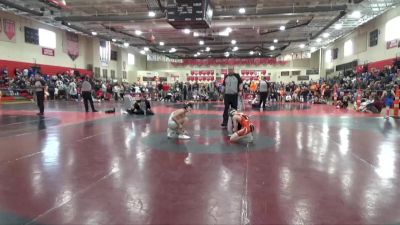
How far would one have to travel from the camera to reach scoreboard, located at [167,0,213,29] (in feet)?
38.9

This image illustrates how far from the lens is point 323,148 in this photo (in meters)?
5.88

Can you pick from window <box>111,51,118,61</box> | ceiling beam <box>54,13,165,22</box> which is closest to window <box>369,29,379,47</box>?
ceiling beam <box>54,13,165,22</box>

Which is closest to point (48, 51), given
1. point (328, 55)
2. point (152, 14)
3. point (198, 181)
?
point (152, 14)

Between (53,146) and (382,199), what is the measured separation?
5.21 m

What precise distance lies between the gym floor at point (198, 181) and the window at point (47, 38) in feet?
68.4

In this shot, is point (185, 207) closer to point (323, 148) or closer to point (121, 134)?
point (323, 148)

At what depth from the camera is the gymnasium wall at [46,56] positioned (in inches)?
868

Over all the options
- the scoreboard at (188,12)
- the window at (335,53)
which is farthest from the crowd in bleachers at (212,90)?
the scoreboard at (188,12)

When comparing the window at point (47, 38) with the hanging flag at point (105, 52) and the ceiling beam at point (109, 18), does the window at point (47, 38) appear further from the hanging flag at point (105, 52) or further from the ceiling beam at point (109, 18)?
the hanging flag at point (105, 52)

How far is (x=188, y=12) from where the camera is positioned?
39.4 feet

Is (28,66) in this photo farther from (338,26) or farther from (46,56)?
(338,26)

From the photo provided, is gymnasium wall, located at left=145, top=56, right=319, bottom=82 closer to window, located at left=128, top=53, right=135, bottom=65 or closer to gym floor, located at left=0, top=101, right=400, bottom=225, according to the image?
window, located at left=128, top=53, right=135, bottom=65

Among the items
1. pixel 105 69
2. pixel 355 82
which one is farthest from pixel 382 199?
pixel 105 69

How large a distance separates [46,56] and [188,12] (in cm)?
1777
